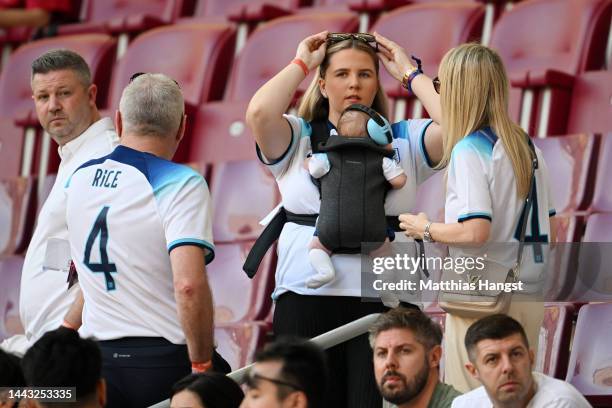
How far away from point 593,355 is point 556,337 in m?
0.15

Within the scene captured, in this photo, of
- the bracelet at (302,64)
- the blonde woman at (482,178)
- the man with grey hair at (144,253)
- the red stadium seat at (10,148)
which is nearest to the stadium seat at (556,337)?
the blonde woman at (482,178)

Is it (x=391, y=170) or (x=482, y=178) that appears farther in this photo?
(x=391, y=170)

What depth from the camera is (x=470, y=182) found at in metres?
3.64

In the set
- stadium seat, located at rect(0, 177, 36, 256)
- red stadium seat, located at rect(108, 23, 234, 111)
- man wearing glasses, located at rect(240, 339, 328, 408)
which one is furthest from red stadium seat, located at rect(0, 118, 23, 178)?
man wearing glasses, located at rect(240, 339, 328, 408)

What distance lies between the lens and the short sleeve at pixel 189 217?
3.51 m

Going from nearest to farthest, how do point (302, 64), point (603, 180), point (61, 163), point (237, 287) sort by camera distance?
point (302, 64) → point (61, 163) → point (603, 180) → point (237, 287)

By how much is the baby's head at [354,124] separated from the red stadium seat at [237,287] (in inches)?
66.8

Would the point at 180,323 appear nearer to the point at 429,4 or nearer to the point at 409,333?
the point at 409,333

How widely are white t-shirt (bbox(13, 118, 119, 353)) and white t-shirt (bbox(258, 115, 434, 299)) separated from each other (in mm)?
628

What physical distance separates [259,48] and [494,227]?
3.18m

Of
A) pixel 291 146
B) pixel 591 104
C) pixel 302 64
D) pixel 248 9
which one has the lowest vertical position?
pixel 291 146

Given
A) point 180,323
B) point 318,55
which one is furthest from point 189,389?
point 318,55

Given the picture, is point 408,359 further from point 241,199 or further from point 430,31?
point 430,31

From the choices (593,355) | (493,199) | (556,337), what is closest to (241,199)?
(556,337)
